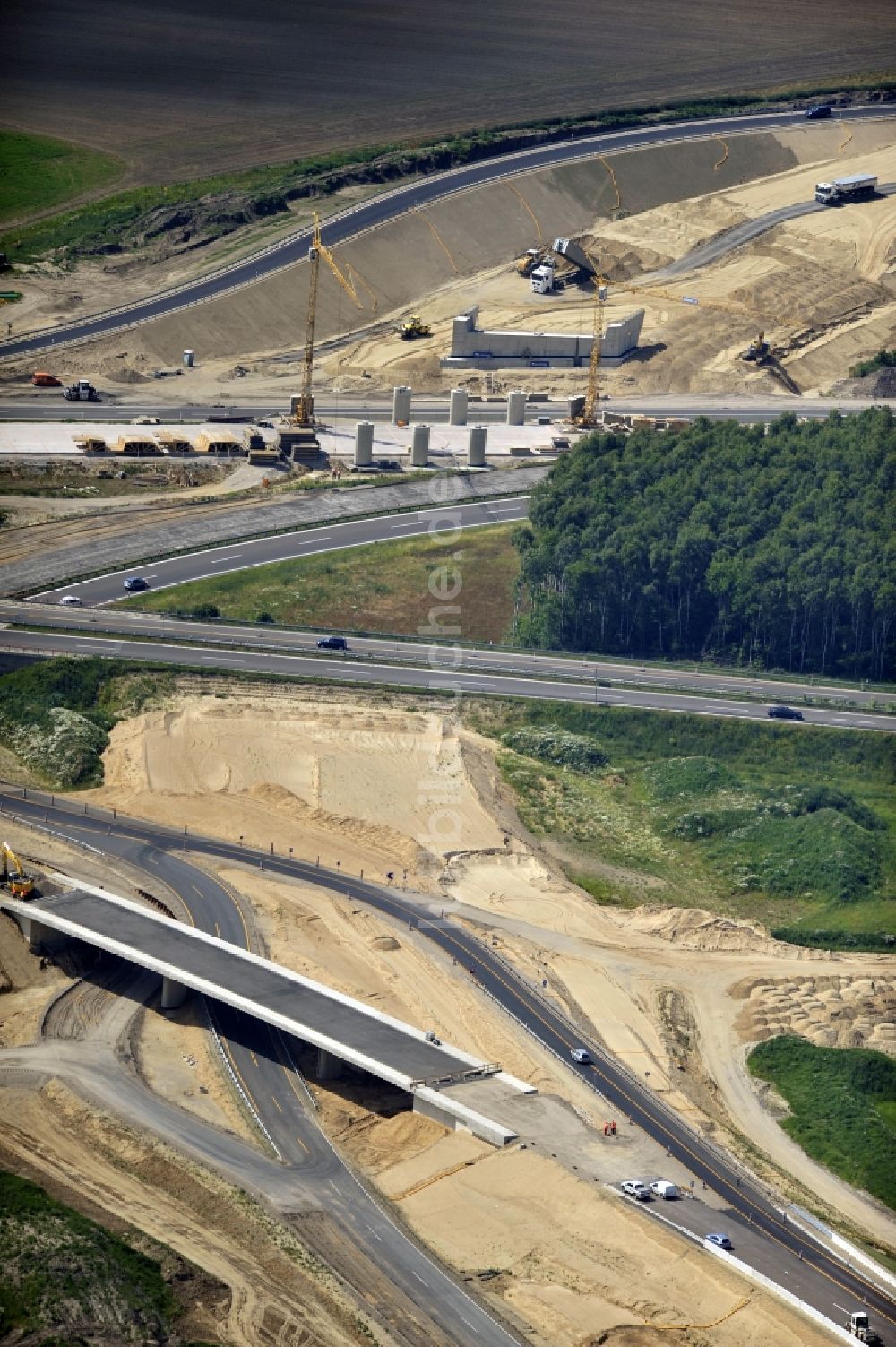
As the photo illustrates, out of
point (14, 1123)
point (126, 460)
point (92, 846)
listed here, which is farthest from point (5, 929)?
point (126, 460)

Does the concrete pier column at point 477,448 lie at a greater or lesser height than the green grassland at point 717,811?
greater

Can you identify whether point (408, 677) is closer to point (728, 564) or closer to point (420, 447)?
point (728, 564)

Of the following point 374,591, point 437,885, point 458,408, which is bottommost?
point 437,885

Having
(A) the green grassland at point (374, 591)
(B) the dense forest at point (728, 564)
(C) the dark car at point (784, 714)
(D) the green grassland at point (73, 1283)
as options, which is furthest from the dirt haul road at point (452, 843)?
(D) the green grassland at point (73, 1283)

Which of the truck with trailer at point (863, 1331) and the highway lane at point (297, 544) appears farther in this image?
the highway lane at point (297, 544)

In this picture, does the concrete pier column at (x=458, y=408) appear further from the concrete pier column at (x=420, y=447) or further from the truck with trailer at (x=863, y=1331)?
the truck with trailer at (x=863, y=1331)

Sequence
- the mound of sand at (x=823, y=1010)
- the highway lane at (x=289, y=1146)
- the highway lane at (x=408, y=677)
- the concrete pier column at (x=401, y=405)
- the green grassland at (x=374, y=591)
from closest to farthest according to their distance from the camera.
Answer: the highway lane at (x=289, y=1146), the mound of sand at (x=823, y=1010), the highway lane at (x=408, y=677), the green grassland at (x=374, y=591), the concrete pier column at (x=401, y=405)

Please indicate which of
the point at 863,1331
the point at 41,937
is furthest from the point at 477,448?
the point at 863,1331
